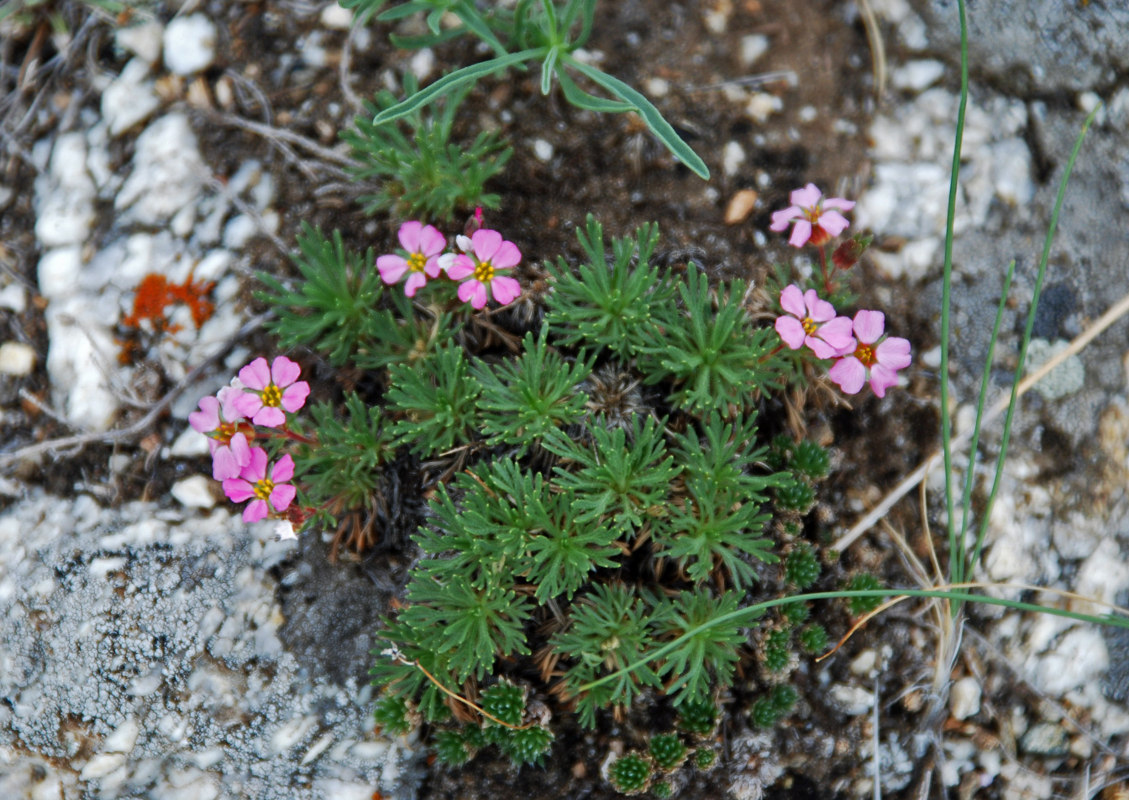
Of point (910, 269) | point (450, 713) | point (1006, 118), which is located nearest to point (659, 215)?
point (910, 269)

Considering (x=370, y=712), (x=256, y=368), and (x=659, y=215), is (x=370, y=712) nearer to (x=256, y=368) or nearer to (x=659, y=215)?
(x=256, y=368)

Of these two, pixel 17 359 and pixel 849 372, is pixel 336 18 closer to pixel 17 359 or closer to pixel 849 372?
pixel 17 359

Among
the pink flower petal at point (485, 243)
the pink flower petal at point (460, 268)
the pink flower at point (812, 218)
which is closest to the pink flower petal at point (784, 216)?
the pink flower at point (812, 218)

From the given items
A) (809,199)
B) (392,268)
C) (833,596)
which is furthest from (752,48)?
(833,596)

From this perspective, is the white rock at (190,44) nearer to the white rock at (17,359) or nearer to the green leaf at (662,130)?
the white rock at (17,359)

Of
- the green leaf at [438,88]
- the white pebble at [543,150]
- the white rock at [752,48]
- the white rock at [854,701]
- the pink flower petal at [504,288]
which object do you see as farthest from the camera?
the white rock at [752,48]
